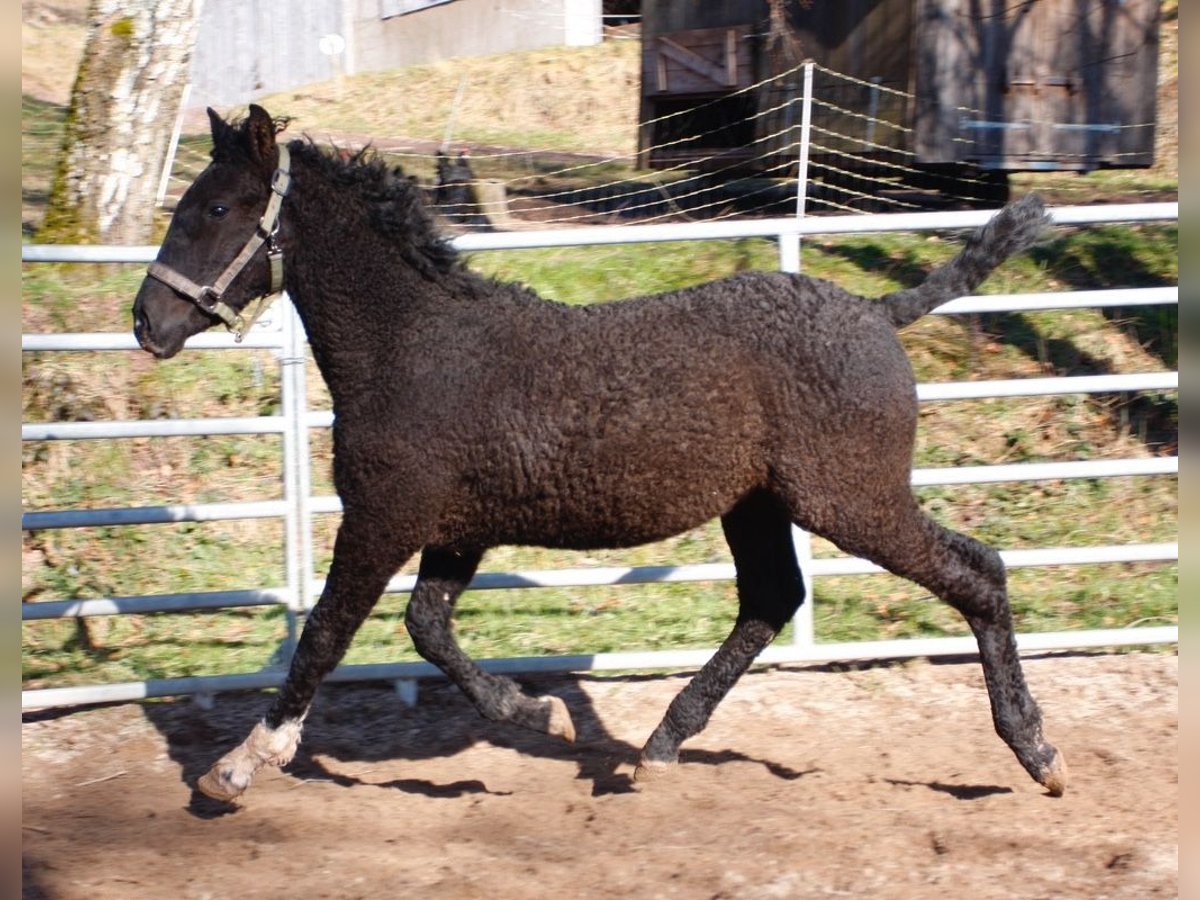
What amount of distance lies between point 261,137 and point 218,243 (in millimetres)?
344

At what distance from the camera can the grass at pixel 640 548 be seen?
19.6ft

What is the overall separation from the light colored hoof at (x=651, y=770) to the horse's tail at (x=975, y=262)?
164cm

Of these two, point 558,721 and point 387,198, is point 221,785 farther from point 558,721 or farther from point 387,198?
point 387,198

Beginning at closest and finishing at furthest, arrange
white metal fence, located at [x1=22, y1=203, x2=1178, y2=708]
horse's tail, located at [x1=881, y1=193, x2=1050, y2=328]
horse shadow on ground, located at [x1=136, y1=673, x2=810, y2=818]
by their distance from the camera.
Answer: horse's tail, located at [x1=881, y1=193, x2=1050, y2=328]
horse shadow on ground, located at [x1=136, y1=673, x2=810, y2=818]
white metal fence, located at [x1=22, y1=203, x2=1178, y2=708]

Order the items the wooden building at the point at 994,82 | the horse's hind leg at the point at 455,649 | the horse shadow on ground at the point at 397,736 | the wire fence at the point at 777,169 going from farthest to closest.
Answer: the wire fence at the point at 777,169, the wooden building at the point at 994,82, the horse shadow on ground at the point at 397,736, the horse's hind leg at the point at 455,649

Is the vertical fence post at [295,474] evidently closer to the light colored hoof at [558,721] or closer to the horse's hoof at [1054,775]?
the light colored hoof at [558,721]

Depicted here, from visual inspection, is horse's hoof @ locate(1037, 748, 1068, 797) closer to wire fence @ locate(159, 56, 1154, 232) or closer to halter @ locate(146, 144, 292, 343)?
halter @ locate(146, 144, 292, 343)

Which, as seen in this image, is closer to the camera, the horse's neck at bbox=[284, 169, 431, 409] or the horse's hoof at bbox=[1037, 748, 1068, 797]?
the horse's neck at bbox=[284, 169, 431, 409]

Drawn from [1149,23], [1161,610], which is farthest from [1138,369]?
[1149,23]

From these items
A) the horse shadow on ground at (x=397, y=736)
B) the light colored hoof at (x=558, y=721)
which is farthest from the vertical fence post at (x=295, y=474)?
the light colored hoof at (x=558, y=721)

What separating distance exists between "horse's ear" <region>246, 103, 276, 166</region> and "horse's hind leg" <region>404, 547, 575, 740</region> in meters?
1.35

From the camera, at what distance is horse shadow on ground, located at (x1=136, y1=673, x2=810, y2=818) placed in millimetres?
4605

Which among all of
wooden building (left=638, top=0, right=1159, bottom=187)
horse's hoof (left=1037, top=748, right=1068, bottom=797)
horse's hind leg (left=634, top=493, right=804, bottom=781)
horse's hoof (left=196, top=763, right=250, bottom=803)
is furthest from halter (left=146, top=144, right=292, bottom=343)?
wooden building (left=638, top=0, right=1159, bottom=187)

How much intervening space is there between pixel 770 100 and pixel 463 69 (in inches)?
359
